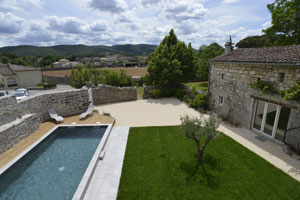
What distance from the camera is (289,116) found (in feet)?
28.3

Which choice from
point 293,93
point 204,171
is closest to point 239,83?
point 293,93

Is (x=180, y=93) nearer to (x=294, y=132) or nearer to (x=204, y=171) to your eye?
(x=294, y=132)

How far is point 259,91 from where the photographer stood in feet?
32.9

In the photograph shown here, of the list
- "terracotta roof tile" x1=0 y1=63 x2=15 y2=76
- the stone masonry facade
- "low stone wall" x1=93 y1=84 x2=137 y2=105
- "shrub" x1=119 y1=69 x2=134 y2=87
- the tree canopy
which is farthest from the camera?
the tree canopy

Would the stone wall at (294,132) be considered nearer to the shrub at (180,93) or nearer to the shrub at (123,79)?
the shrub at (180,93)

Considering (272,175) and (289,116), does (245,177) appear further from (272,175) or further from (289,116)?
(289,116)

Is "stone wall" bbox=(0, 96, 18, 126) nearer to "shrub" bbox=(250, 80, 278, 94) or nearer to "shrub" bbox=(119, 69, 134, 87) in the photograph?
"shrub" bbox=(250, 80, 278, 94)

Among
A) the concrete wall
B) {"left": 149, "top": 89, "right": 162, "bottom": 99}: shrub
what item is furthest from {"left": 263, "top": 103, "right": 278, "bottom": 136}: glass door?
the concrete wall

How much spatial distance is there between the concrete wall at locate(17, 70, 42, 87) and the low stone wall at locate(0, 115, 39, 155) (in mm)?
28975

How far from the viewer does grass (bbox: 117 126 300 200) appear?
5.91 m

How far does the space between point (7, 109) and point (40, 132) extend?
2310 mm

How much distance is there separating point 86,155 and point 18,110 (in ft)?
18.9

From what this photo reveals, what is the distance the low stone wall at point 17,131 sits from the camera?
8.50m

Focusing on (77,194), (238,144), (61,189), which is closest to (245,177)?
(238,144)
